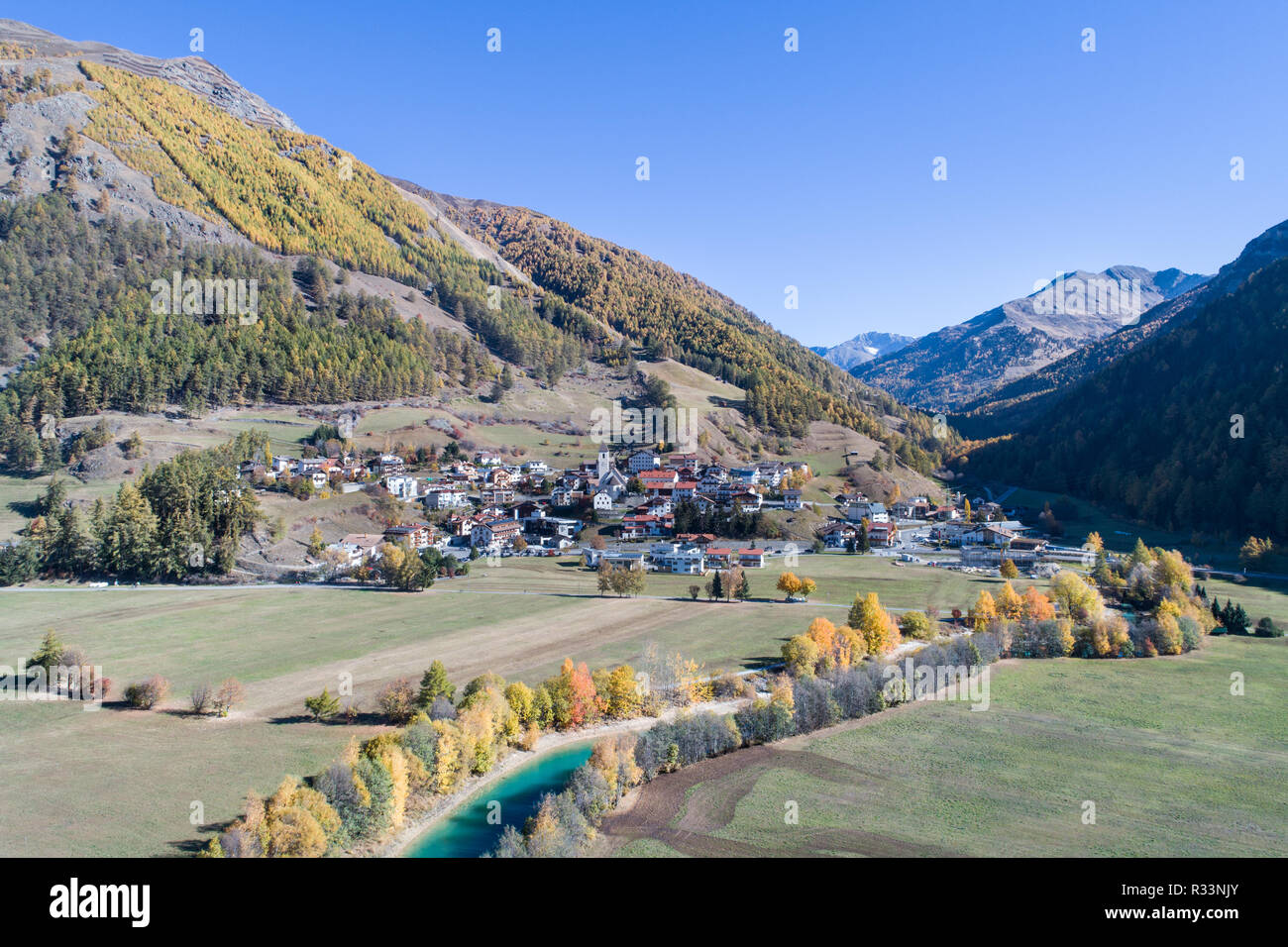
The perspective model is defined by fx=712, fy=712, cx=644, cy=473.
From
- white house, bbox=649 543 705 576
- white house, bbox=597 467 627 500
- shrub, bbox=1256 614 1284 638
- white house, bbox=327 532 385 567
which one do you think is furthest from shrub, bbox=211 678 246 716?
shrub, bbox=1256 614 1284 638

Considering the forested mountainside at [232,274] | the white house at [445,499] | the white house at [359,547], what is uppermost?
the forested mountainside at [232,274]

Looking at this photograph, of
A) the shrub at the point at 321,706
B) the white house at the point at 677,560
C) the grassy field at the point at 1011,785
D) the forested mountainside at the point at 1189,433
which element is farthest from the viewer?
the forested mountainside at the point at 1189,433

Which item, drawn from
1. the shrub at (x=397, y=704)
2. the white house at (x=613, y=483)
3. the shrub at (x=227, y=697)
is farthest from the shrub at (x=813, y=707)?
the white house at (x=613, y=483)

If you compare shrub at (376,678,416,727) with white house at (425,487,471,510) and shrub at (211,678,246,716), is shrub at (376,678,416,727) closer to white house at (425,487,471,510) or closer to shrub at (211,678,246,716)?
shrub at (211,678,246,716)

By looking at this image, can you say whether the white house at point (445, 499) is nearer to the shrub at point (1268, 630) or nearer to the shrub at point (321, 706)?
the shrub at point (321, 706)
